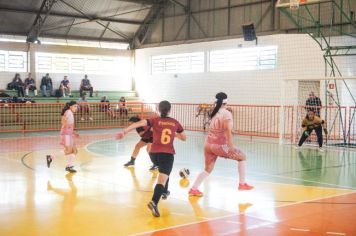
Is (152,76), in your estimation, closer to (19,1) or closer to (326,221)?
(19,1)

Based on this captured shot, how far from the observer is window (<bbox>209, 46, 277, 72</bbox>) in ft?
91.6

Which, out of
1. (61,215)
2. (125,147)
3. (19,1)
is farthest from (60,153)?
(19,1)

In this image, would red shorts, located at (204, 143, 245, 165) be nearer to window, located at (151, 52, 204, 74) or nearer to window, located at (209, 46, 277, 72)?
window, located at (209, 46, 277, 72)

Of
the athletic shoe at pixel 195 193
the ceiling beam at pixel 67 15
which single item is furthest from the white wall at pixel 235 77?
the athletic shoe at pixel 195 193

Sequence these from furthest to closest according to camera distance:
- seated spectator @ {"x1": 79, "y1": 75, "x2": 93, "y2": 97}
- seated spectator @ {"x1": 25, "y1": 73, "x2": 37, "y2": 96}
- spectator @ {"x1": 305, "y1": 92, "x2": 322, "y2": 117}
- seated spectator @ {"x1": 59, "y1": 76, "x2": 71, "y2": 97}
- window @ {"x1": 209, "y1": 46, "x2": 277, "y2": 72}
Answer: seated spectator @ {"x1": 79, "y1": 75, "x2": 93, "y2": 97}
seated spectator @ {"x1": 59, "y1": 76, "x2": 71, "y2": 97}
seated spectator @ {"x1": 25, "y1": 73, "x2": 37, "y2": 96}
window @ {"x1": 209, "y1": 46, "x2": 277, "y2": 72}
spectator @ {"x1": 305, "y1": 92, "x2": 322, "y2": 117}

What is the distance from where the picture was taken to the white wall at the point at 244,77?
25344 millimetres

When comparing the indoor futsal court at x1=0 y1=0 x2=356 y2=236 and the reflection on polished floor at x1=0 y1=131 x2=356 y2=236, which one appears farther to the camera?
the indoor futsal court at x1=0 y1=0 x2=356 y2=236

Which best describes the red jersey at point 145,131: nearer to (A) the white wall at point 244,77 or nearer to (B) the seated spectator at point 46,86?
(A) the white wall at point 244,77

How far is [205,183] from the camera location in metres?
11.6

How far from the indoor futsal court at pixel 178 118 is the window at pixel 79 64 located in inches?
4.0

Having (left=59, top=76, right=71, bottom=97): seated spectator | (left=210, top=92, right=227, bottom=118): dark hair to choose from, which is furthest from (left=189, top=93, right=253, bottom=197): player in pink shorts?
(left=59, top=76, right=71, bottom=97): seated spectator

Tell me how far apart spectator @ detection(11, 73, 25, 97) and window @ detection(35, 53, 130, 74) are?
2.51m

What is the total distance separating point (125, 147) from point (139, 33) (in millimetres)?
19437

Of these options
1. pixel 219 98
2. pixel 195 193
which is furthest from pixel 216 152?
pixel 219 98
